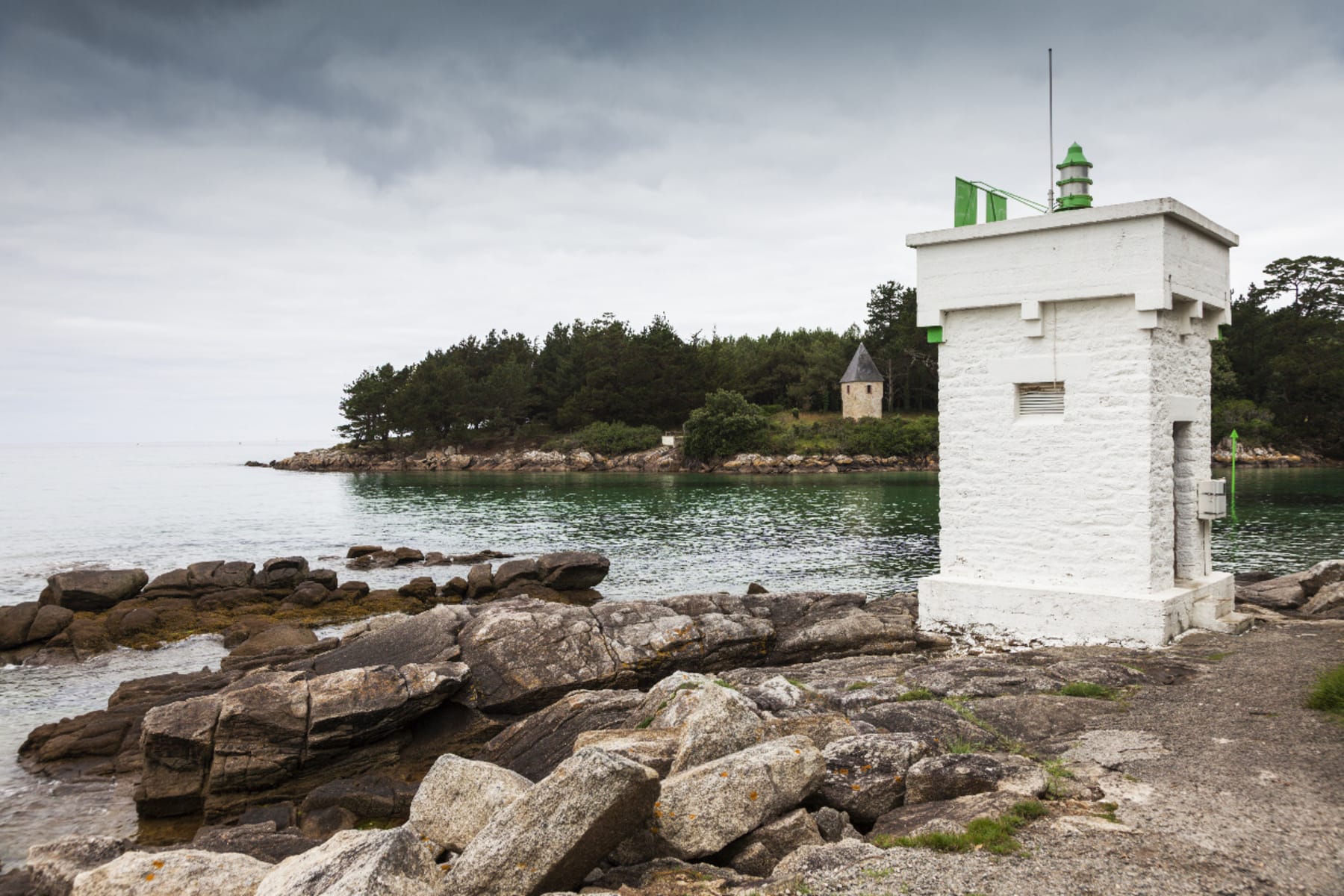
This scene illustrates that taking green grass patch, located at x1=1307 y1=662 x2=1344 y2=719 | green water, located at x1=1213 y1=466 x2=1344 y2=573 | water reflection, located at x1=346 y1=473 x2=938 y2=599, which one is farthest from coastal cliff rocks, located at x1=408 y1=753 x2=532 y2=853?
water reflection, located at x1=346 y1=473 x2=938 y2=599

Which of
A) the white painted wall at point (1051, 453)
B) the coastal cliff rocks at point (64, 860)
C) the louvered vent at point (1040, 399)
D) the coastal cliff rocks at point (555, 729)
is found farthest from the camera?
the louvered vent at point (1040, 399)

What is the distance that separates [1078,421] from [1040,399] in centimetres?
73

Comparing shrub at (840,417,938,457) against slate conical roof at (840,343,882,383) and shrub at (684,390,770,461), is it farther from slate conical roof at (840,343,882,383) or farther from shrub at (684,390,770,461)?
shrub at (684,390,770,461)

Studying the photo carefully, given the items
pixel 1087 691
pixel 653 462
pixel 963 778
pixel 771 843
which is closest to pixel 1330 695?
pixel 1087 691

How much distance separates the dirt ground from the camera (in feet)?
18.5

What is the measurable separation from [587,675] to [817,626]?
4.46m

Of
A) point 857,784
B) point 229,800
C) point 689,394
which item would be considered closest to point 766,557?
point 229,800

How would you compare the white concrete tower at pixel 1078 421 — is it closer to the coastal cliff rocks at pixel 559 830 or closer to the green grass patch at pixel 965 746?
the green grass patch at pixel 965 746

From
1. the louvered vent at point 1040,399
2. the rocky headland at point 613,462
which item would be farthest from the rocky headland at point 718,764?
the rocky headland at point 613,462

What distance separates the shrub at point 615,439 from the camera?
9738cm

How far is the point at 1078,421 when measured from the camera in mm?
13336

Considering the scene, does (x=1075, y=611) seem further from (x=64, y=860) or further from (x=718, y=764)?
(x=64, y=860)

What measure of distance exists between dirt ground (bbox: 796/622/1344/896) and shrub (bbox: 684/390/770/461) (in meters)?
81.0

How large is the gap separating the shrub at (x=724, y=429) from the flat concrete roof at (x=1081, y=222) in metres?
75.8
